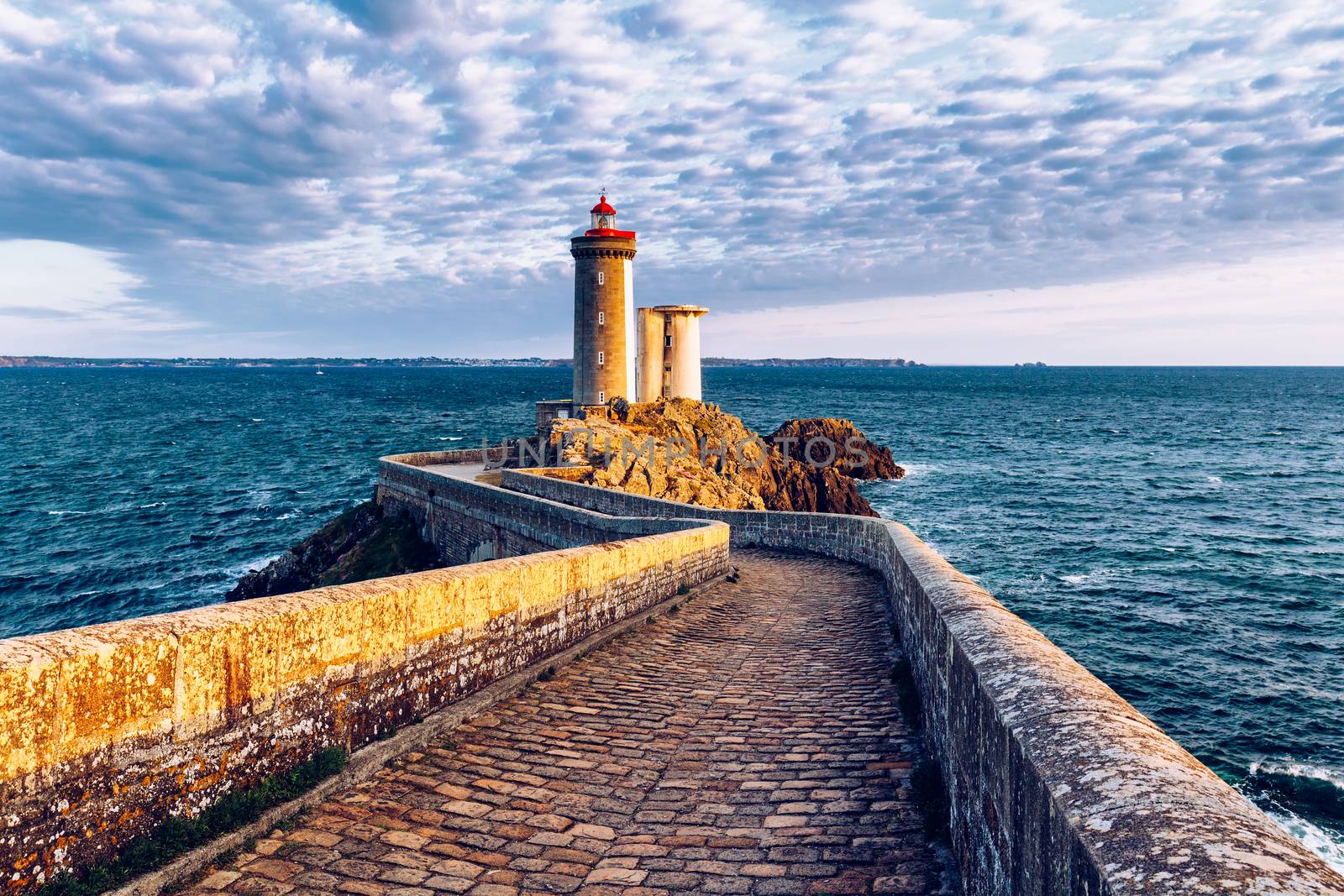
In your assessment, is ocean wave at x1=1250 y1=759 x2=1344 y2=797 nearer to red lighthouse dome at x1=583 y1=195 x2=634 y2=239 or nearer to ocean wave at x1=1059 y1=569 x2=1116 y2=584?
ocean wave at x1=1059 y1=569 x2=1116 y2=584

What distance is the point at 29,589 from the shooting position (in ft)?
101

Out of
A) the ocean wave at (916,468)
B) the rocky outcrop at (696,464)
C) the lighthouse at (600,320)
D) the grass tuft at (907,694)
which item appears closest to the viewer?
the grass tuft at (907,694)

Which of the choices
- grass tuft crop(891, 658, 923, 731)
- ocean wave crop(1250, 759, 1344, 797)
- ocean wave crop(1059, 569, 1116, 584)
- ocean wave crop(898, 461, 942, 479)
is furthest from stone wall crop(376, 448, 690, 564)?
ocean wave crop(898, 461, 942, 479)

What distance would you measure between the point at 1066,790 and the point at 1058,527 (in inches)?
1564

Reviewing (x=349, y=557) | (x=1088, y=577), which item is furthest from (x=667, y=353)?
(x=1088, y=577)

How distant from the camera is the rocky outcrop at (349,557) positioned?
94.4 feet

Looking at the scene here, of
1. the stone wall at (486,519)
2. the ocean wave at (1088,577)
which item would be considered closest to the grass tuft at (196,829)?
the stone wall at (486,519)

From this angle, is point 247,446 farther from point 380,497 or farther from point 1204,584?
point 1204,584

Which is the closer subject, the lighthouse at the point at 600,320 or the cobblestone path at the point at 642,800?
the cobblestone path at the point at 642,800

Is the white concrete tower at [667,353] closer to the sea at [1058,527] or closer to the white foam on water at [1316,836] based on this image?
the sea at [1058,527]

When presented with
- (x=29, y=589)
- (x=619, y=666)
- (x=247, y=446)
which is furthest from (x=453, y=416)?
(x=619, y=666)

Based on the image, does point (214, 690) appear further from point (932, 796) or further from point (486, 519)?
point (486, 519)

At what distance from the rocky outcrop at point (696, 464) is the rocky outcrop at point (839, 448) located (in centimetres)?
95

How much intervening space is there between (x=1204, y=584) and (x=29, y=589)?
→ 41.4 meters
